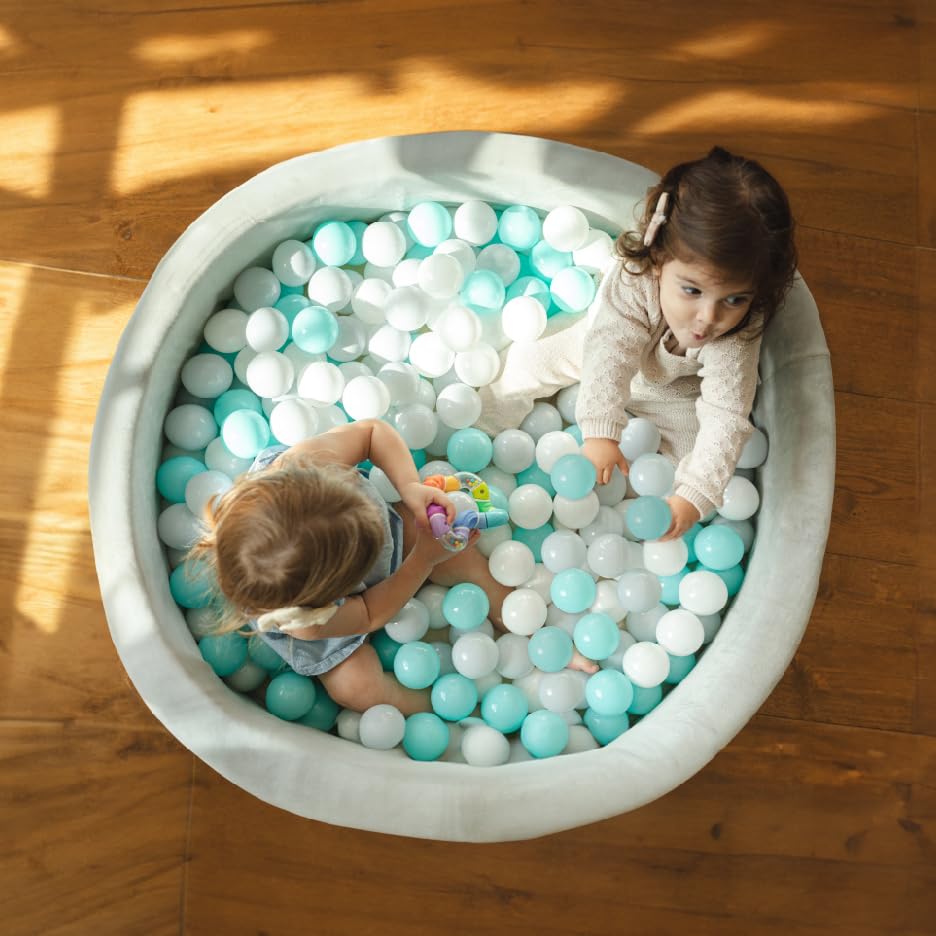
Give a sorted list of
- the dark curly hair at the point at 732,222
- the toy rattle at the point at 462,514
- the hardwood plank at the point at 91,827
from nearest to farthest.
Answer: the dark curly hair at the point at 732,222 < the toy rattle at the point at 462,514 < the hardwood plank at the point at 91,827

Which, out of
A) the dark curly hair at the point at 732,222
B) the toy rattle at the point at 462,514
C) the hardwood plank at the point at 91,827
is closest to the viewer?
the dark curly hair at the point at 732,222

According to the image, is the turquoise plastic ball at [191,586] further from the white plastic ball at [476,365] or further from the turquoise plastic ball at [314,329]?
the white plastic ball at [476,365]

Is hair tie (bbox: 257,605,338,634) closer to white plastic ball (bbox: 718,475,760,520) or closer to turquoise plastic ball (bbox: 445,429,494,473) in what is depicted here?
turquoise plastic ball (bbox: 445,429,494,473)

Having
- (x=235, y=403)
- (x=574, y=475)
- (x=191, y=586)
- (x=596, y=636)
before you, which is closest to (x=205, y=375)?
(x=235, y=403)

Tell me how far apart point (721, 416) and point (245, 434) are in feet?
1.85

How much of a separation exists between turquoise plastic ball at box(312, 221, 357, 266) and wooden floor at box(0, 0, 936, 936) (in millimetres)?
226

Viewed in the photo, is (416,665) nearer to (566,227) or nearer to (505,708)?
(505,708)

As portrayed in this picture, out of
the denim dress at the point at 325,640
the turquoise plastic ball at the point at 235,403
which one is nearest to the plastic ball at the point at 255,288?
the turquoise plastic ball at the point at 235,403

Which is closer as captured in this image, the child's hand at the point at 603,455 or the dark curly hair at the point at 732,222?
the dark curly hair at the point at 732,222

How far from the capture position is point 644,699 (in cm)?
121

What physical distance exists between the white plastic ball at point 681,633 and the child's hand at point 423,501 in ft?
0.98

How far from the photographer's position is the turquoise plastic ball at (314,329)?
4.05 ft

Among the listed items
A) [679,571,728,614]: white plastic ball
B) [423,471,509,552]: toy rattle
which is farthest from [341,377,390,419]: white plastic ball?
[679,571,728,614]: white plastic ball

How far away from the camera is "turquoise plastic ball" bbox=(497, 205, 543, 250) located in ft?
4.30
